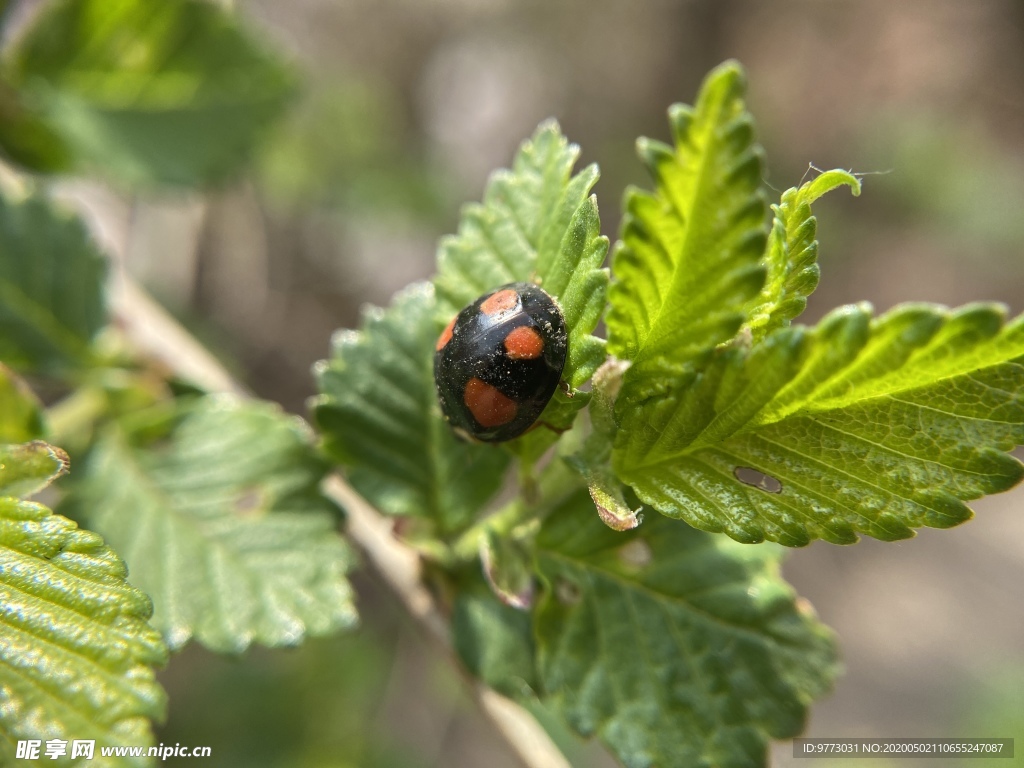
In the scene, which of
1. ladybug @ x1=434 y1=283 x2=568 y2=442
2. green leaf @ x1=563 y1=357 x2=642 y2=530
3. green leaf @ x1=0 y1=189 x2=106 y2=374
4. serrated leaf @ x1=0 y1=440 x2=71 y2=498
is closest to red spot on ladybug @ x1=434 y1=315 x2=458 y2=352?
ladybug @ x1=434 y1=283 x2=568 y2=442

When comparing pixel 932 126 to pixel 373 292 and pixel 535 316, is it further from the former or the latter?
pixel 535 316

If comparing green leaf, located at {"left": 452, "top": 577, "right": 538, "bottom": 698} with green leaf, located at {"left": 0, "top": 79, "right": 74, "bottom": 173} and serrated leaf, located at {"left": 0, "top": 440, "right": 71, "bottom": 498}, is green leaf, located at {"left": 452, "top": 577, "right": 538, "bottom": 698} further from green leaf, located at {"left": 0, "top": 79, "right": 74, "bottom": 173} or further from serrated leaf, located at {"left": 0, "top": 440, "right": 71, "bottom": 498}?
green leaf, located at {"left": 0, "top": 79, "right": 74, "bottom": 173}

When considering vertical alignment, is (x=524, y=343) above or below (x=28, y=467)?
above

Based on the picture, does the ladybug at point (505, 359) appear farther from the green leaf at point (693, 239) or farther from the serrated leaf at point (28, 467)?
the serrated leaf at point (28, 467)

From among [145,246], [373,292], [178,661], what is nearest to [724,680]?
[178,661]

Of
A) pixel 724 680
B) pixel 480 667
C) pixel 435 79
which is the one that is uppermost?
pixel 435 79

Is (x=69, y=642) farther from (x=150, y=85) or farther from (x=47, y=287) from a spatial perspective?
(x=150, y=85)

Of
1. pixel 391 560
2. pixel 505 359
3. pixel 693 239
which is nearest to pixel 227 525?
pixel 391 560
